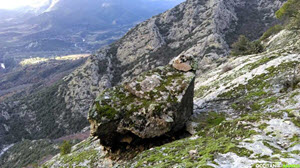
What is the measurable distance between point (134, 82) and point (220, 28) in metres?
119

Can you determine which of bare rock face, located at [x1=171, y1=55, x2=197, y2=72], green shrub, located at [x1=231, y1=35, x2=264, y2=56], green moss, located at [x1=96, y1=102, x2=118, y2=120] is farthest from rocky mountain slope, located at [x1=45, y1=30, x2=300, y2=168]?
green shrub, located at [x1=231, y1=35, x2=264, y2=56]

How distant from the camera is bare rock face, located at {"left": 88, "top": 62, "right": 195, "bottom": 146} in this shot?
18.8 meters

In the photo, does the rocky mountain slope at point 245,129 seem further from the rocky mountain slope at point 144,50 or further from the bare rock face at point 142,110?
the rocky mountain slope at point 144,50

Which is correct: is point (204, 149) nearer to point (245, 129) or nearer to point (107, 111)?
point (245, 129)

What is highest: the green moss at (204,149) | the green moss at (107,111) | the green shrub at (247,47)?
the green shrub at (247,47)

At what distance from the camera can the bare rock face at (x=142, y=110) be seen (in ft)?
61.7

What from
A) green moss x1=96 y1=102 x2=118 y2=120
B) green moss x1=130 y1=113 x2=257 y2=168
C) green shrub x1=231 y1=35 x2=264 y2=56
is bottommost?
green moss x1=130 y1=113 x2=257 y2=168

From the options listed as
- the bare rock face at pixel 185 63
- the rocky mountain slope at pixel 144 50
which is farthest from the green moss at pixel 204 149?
the rocky mountain slope at pixel 144 50

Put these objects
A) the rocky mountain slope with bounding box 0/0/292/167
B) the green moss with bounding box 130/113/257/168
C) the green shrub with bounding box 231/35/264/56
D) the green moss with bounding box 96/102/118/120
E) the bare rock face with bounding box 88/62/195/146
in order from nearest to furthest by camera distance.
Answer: the green moss with bounding box 130/113/257/168 < the bare rock face with bounding box 88/62/195/146 < the green moss with bounding box 96/102/118/120 < the green shrub with bounding box 231/35/264/56 < the rocky mountain slope with bounding box 0/0/292/167

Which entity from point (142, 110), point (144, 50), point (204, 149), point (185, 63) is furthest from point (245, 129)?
point (144, 50)

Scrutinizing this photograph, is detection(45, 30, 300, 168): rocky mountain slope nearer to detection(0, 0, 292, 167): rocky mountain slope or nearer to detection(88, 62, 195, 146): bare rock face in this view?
detection(88, 62, 195, 146): bare rock face

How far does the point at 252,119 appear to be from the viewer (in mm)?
13477

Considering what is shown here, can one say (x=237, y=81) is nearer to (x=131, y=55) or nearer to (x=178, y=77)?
(x=178, y=77)

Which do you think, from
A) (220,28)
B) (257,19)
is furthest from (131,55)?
(257,19)
